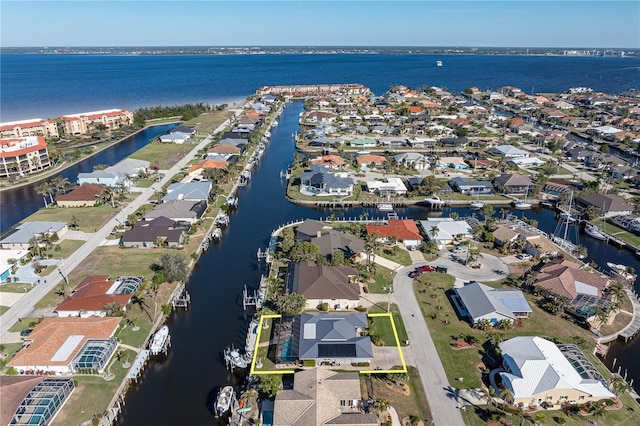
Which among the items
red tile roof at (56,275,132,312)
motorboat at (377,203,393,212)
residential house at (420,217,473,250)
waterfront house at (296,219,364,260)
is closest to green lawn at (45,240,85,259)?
red tile roof at (56,275,132,312)

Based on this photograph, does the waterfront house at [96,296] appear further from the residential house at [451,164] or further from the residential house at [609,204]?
the residential house at [609,204]

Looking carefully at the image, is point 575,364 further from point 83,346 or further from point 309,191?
point 309,191

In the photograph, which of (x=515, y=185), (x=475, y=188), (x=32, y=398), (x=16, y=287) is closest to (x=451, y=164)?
(x=475, y=188)

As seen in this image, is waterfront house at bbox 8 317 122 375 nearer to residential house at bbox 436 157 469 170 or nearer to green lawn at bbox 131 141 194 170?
green lawn at bbox 131 141 194 170

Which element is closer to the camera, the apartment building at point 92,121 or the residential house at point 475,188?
the residential house at point 475,188

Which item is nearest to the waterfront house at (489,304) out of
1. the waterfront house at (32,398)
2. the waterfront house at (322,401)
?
the waterfront house at (322,401)

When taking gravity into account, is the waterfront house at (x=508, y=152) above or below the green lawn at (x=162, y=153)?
above

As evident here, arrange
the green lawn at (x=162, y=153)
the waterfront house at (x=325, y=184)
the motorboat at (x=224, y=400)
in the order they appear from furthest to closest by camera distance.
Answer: the green lawn at (x=162, y=153), the waterfront house at (x=325, y=184), the motorboat at (x=224, y=400)
